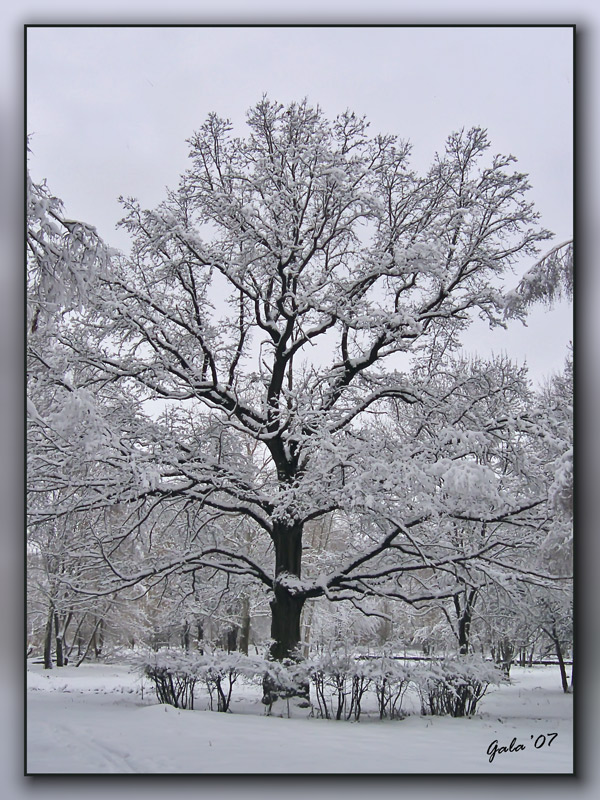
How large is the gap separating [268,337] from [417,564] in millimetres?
2339

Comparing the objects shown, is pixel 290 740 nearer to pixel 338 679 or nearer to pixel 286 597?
pixel 338 679

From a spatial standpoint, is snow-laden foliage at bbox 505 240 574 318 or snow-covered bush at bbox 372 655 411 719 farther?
snow-covered bush at bbox 372 655 411 719

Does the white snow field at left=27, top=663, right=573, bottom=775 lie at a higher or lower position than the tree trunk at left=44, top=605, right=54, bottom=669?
lower

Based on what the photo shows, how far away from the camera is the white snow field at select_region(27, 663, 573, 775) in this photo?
11.7 feet

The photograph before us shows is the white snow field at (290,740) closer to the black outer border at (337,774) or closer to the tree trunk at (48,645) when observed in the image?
the black outer border at (337,774)

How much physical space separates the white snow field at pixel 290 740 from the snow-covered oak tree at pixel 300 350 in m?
1.14

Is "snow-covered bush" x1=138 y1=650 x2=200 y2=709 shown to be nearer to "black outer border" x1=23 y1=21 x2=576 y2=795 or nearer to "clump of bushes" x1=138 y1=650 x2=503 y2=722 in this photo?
"clump of bushes" x1=138 y1=650 x2=503 y2=722

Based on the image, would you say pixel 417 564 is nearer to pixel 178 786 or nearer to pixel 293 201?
pixel 178 786

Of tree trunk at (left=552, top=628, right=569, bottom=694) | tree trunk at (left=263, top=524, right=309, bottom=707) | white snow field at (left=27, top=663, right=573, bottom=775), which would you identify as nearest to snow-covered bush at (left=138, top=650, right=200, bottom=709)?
white snow field at (left=27, top=663, right=573, bottom=775)

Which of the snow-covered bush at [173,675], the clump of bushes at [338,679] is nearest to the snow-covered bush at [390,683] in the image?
the clump of bushes at [338,679]

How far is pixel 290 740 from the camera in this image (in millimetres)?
3816
